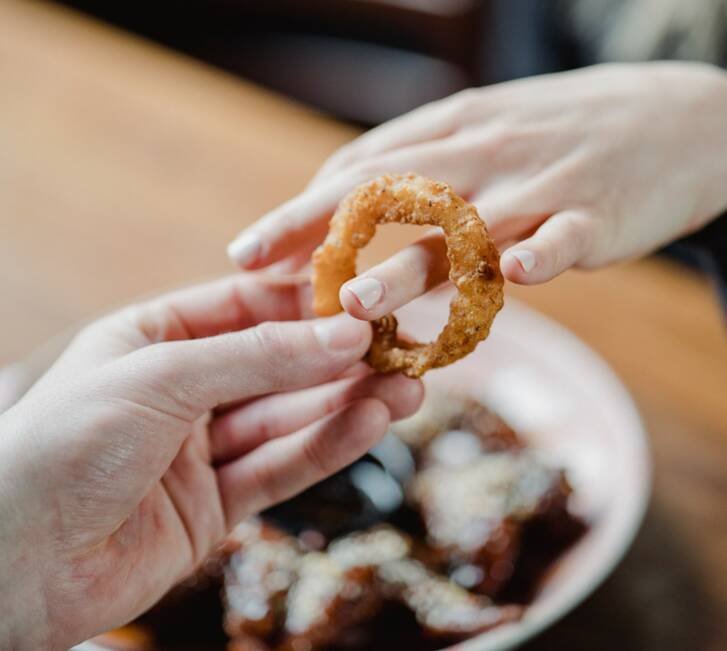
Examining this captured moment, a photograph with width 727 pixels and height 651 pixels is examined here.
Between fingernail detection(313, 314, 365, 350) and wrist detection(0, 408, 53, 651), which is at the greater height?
fingernail detection(313, 314, 365, 350)

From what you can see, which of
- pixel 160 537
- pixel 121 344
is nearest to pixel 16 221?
pixel 121 344

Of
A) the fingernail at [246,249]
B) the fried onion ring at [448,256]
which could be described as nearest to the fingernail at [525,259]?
the fried onion ring at [448,256]

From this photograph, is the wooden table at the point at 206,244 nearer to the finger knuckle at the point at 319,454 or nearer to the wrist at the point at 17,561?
the finger knuckle at the point at 319,454

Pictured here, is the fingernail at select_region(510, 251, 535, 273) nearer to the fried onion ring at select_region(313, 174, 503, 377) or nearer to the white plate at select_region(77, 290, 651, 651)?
the fried onion ring at select_region(313, 174, 503, 377)

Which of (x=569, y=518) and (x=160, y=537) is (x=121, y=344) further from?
(x=569, y=518)

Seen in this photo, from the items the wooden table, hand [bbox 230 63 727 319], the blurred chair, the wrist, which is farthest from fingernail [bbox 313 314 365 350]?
the blurred chair

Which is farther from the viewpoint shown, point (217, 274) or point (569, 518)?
point (217, 274)
